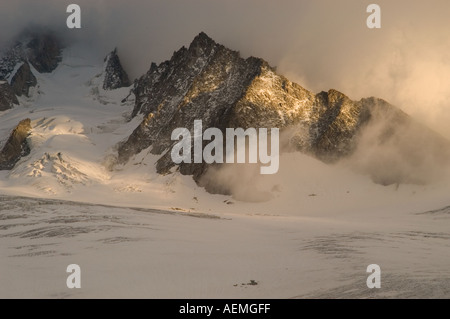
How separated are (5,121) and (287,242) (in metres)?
146

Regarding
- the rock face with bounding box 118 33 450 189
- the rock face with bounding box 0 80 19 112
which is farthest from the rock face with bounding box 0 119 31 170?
the rock face with bounding box 0 80 19 112

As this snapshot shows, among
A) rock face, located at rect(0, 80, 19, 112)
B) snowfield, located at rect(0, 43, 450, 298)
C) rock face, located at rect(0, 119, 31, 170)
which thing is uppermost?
rock face, located at rect(0, 80, 19, 112)

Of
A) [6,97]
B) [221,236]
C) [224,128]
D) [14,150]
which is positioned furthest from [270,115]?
[6,97]

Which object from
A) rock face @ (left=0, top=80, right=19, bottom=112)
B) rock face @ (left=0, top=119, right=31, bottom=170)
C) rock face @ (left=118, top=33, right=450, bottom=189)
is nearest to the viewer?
rock face @ (left=118, top=33, right=450, bottom=189)

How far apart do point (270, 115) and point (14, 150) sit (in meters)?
64.5

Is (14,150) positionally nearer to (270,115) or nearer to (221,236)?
(270,115)

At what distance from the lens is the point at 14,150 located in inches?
5084

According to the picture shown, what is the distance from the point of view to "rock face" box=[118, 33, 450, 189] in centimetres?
11531

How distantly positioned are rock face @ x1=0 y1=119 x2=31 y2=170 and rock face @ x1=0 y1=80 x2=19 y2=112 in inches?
2264

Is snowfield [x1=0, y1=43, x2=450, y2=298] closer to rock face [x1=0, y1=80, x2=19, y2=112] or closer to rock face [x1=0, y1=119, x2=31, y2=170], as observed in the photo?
rock face [x1=0, y1=119, x2=31, y2=170]

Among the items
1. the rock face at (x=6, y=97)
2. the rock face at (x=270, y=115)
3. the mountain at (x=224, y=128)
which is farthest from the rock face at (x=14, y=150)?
the rock face at (x=6, y=97)

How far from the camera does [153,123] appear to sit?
137 metres

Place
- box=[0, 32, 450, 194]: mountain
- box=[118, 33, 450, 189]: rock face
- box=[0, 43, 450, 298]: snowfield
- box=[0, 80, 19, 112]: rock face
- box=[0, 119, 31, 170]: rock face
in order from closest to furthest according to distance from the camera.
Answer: box=[0, 43, 450, 298]: snowfield, box=[0, 32, 450, 194]: mountain, box=[118, 33, 450, 189]: rock face, box=[0, 119, 31, 170]: rock face, box=[0, 80, 19, 112]: rock face
